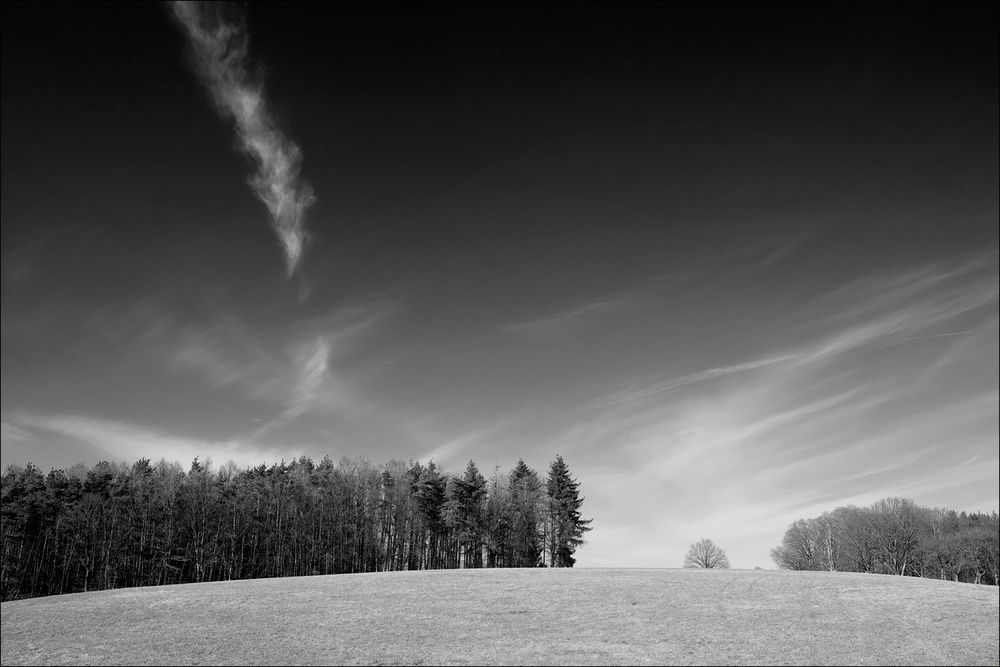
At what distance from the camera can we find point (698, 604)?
123 feet

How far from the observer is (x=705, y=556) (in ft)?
318

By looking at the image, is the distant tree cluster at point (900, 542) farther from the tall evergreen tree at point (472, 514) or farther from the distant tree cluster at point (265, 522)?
the tall evergreen tree at point (472, 514)

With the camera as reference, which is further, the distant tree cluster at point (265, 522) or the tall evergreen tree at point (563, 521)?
the tall evergreen tree at point (563, 521)

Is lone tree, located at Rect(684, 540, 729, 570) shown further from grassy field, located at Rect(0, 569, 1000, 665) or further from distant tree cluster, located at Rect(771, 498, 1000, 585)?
grassy field, located at Rect(0, 569, 1000, 665)

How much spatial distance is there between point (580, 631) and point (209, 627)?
20.3 m

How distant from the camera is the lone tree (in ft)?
315

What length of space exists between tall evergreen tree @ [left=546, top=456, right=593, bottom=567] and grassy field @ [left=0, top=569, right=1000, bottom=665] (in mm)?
40715

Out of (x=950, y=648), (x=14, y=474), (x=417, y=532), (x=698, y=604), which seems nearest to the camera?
(x=950, y=648)

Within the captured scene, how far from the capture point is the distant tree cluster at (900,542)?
7144 cm

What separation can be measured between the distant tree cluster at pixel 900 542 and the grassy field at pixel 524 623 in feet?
115

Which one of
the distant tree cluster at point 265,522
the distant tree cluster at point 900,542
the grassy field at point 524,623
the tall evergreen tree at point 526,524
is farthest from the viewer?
the tall evergreen tree at point 526,524

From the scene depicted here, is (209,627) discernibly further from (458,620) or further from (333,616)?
(458,620)

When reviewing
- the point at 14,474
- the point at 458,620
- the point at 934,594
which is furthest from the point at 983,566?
the point at 14,474

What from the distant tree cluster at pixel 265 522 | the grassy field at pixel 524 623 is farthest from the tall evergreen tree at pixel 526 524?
the grassy field at pixel 524 623
